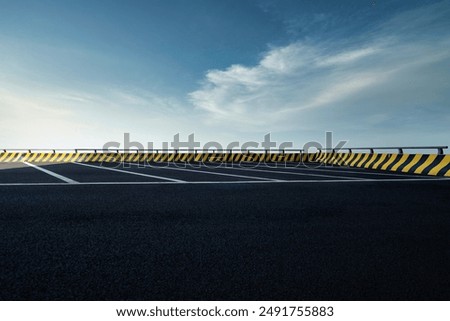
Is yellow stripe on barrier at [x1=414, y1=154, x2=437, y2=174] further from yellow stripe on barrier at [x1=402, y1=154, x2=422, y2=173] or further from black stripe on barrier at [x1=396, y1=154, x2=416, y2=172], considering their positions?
black stripe on barrier at [x1=396, y1=154, x2=416, y2=172]

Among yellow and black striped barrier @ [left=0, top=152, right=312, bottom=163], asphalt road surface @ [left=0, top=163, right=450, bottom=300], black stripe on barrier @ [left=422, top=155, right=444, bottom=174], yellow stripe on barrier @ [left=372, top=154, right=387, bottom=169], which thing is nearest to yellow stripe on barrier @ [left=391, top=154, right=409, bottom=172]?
yellow stripe on barrier @ [left=372, top=154, right=387, bottom=169]

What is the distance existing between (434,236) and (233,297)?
220cm

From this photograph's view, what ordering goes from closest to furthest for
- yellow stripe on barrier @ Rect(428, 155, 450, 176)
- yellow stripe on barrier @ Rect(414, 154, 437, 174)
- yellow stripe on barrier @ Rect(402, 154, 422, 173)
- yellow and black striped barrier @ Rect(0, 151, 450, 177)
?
yellow stripe on barrier @ Rect(428, 155, 450, 176)
yellow stripe on barrier @ Rect(414, 154, 437, 174)
yellow stripe on barrier @ Rect(402, 154, 422, 173)
yellow and black striped barrier @ Rect(0, 151, 450, 177)

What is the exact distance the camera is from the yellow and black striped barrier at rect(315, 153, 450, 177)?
8.95m

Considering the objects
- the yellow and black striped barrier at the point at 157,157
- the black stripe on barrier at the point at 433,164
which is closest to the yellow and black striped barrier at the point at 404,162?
the black stripe on barrier at the point at 433,164

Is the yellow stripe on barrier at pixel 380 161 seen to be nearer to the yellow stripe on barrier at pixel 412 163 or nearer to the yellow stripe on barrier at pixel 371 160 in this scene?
the yellow stripe on barrier at pixel 371 160

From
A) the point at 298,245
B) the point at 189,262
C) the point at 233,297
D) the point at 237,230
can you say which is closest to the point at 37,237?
the point at 189,262

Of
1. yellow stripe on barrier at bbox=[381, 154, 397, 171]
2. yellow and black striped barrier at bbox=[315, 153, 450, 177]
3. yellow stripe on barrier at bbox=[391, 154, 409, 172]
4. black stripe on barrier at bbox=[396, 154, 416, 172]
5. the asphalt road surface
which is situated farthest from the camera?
yellow stripe on barrier at bbox=[381, 154, 397, 171]

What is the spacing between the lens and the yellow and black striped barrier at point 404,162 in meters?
8.95

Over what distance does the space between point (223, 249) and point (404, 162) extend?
34.9 ft

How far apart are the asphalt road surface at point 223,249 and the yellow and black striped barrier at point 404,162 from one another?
5.78 meters

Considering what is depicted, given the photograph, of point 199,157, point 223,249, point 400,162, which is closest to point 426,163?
point 400,162

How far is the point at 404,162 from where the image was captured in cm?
1070

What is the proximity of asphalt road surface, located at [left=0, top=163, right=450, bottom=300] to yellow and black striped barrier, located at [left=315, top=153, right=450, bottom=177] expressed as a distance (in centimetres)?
578
